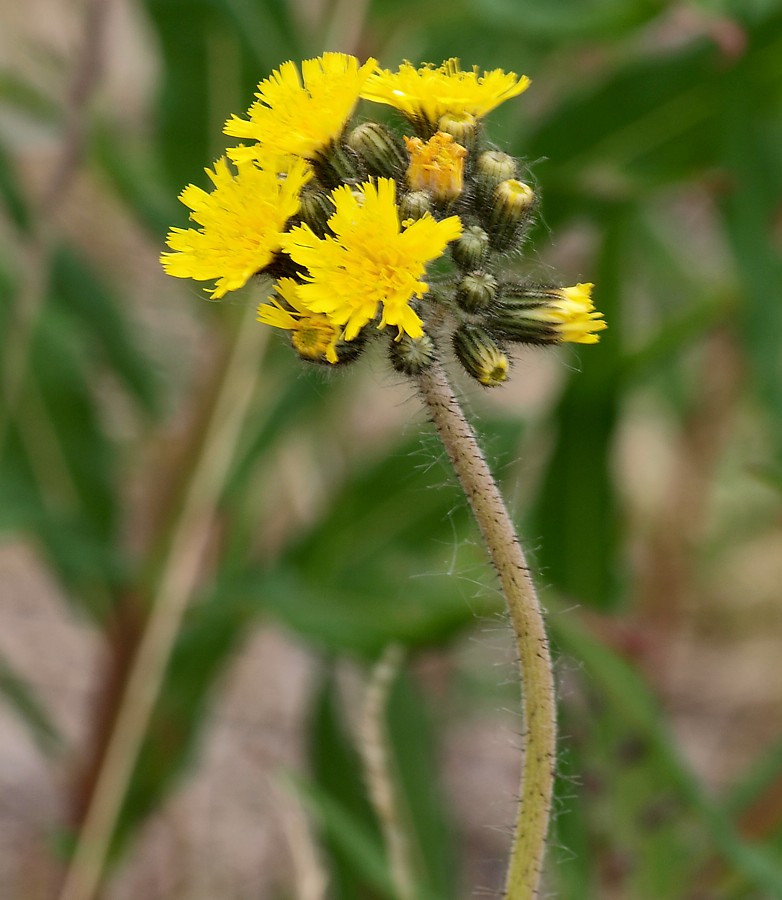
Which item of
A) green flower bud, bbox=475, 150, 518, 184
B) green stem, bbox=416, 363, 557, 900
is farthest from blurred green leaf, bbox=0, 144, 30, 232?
green stem, bbox=416, 363, 557, 900

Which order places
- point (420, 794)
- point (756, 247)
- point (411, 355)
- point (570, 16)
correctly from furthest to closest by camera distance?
1. point (420, 794)
2. point (756, 247)
3. point (570, 16)
4. point (411, 355)

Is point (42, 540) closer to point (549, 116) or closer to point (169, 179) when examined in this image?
point (169, 179)

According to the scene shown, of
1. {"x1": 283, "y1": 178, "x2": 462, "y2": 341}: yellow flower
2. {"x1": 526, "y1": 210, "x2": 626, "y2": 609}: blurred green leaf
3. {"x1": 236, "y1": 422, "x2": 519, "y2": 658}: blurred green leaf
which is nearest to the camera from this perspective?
{"x1": 283, "y1": 178, "x2": 462, "y2": 341}: yellow flower

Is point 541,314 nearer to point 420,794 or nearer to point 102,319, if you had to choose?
point 420,794

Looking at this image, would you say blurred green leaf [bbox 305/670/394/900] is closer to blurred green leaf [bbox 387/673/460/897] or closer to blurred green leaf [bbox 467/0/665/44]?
blurred green leaf [bbox 387/673/460/897]

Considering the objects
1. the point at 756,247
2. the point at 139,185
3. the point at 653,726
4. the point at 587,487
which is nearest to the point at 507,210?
the point at 653,726

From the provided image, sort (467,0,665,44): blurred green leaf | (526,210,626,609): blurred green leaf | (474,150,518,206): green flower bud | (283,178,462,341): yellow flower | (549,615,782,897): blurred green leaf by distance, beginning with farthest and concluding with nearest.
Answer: (526,210,626,609): blurred green leaf
(467,0,665,44): blurred green leaf
(549,615,782,897): blurred green leaf
(474,150,518,206): green flower bud
(283,178,462,341): yellow flower
